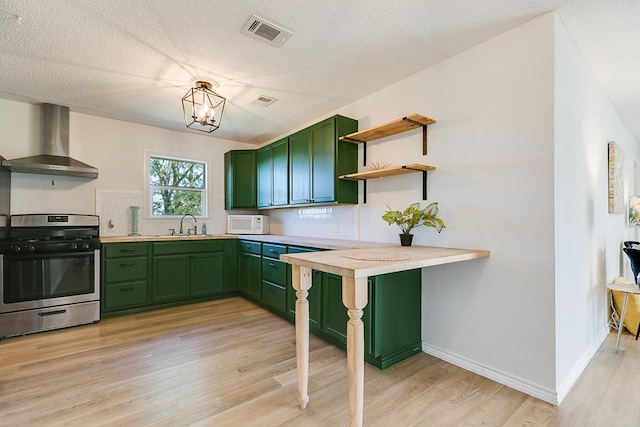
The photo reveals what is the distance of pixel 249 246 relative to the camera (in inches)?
157

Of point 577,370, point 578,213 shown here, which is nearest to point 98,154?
point 578,213

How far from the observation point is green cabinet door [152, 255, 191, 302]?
3654 mm

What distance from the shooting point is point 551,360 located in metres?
1.85

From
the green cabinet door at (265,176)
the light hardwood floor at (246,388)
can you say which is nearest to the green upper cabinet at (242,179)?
the green cabinet door at (265,176)

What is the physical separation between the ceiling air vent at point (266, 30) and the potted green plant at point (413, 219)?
1.59 meters

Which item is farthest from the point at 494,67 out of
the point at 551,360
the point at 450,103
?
the point at 551,360

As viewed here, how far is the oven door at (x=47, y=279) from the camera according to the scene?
2.86m

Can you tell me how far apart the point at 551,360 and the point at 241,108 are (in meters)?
3.60

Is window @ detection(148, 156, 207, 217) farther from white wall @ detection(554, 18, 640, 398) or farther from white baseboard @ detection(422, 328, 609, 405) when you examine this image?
white wall @ detection(554, 18, 640, 398)

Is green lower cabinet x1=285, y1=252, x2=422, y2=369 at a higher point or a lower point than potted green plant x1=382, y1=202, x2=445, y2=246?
lower

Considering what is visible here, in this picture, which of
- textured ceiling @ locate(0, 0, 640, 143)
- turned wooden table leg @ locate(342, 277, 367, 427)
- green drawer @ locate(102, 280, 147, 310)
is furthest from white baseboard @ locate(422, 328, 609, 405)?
green drawer @ locate(102, 280, 147, 310)

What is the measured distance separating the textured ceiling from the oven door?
5.60ft

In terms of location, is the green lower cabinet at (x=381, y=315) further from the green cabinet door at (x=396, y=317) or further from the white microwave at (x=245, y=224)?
the white microwave at (x=245, y=224)

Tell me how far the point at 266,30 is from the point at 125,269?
9.91 ft
